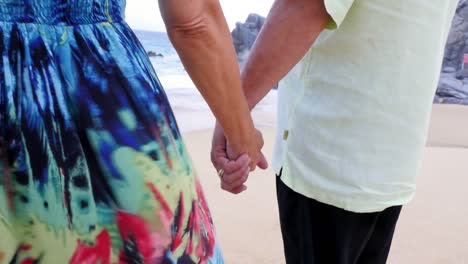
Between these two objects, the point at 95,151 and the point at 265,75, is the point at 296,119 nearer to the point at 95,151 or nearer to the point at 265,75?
the point at 265,75

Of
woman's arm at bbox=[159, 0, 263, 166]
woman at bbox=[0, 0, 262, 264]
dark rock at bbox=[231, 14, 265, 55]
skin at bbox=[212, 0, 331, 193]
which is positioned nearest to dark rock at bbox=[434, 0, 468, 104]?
dark rock at bbox=[231, 14, 265, 55]

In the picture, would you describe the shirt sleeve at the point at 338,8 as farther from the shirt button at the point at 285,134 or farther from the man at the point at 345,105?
the shirt button at the point at 285,134

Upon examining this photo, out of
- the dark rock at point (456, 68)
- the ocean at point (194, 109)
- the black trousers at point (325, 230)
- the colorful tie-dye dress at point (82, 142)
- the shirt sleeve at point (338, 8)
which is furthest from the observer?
the dark rock at point (456, 68)

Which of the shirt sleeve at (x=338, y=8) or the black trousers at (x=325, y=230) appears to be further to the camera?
the black trousers at (x=325, y=230)

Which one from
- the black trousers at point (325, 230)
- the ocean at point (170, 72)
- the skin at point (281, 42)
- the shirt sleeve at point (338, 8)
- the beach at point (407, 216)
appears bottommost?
the ocean at point (170, 72)

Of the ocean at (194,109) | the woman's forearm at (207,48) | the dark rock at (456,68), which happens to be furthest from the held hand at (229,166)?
the dark rock at (456,68)

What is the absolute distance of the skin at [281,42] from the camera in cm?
114

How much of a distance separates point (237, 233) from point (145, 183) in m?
2.45

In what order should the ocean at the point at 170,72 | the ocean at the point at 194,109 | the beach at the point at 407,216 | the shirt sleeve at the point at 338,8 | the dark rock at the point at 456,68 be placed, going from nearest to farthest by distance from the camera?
the shirt sleeve at the point at 338,8, the beach at the point at 407,216, the ocean at the point at 194,109, the dark rock at the point at 456,68, the ocean at the point at 170,72

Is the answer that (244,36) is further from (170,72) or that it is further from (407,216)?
(407,216)

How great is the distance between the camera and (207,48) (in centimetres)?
88

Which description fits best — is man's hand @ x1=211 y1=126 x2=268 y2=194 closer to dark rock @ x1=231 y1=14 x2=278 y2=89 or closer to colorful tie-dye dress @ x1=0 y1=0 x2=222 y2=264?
colorful tie-dye dress @ x1=0 y1=0 x2=222 y2=264

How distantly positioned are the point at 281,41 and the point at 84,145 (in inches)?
22.0

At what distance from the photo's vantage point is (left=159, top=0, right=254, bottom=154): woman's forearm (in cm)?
86
